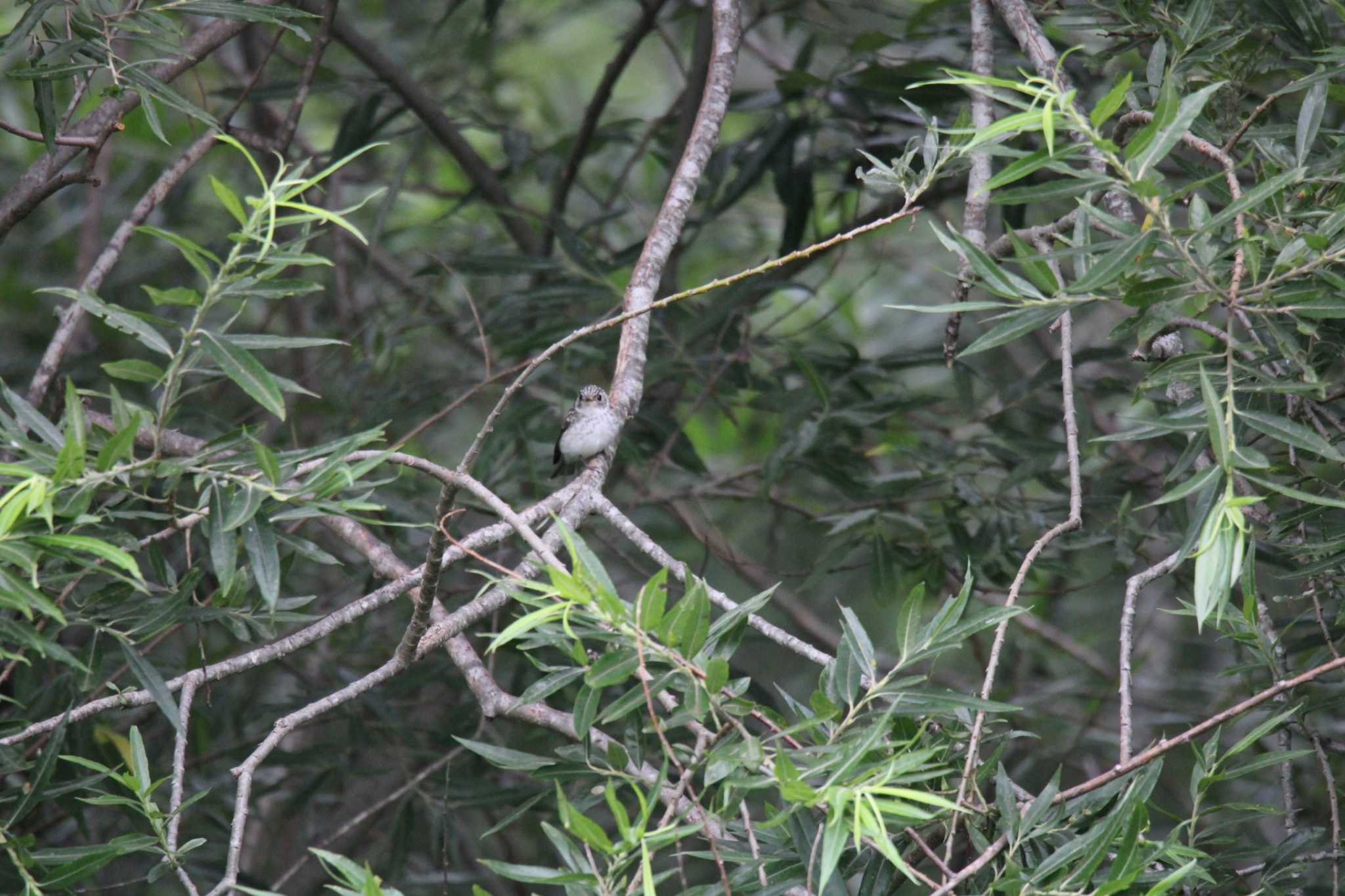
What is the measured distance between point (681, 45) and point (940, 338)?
7.21 feet

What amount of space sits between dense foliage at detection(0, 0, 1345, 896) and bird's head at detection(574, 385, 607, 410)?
115 millimetres

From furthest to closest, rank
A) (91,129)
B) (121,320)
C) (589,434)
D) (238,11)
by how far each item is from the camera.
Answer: (589,434) → (91,129) → (238,11) → (121,320)

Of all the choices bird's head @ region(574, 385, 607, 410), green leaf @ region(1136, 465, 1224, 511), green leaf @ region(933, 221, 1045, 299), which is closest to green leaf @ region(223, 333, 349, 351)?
green leaf @ region(933, 221, 1045, 299)

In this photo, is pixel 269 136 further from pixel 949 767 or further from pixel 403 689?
pixel 949 767

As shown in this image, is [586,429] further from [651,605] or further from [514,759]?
[651,605]

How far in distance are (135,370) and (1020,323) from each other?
1412 mm

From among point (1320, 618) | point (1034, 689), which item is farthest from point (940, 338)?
point (1320, 618)

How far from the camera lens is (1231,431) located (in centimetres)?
175

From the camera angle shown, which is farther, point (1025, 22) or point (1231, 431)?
point (1025, 22)

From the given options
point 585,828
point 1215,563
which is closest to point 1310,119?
point 1215,563

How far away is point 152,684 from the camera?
6.63 ft

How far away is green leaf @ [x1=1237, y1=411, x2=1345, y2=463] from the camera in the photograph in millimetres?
1866

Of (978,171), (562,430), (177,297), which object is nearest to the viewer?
(177,297)

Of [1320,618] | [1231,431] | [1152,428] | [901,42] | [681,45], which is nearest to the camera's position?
[1231,431]
